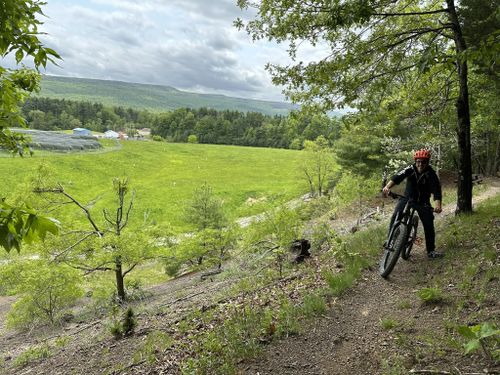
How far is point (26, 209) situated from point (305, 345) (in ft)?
13.7

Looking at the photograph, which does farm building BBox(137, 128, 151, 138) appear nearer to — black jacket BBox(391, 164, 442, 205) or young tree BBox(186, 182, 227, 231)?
young tree BBox(186, 182, 227, 231)

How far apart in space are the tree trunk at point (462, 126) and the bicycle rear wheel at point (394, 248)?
3.20 meters

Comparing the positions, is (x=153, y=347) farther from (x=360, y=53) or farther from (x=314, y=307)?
(x=360, y=53)

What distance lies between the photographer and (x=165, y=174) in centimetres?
6306

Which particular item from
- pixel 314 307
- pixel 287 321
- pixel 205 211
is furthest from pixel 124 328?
pixel 205 211

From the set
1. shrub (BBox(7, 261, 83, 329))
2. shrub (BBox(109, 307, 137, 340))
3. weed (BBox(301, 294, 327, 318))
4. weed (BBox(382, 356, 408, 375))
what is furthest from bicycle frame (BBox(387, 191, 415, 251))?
shrub (BBox(7, 261, 83, 329))

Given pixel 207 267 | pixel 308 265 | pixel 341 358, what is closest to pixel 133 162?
pixel 207 267

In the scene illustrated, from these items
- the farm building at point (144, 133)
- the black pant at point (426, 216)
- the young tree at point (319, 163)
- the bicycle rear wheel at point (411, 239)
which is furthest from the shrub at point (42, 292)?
the farm building at point (144, 133)

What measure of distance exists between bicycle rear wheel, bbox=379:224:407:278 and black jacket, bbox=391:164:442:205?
2.05ft

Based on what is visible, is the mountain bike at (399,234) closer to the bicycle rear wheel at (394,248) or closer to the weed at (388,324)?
the bicycle rear wheel at (394,248)

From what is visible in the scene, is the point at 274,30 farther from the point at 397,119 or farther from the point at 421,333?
the point at 421,333

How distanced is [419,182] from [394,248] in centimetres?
131

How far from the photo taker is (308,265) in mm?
9766

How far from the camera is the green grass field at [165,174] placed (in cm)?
4656
